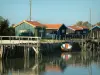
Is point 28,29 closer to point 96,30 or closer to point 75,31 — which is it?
point 75,31

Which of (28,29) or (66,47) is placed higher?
(28,29)

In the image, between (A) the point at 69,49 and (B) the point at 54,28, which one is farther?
(B) the point at 54,28

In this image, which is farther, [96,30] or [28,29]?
[96,30]

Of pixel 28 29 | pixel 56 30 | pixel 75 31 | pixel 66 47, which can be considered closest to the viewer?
pixel 28 29

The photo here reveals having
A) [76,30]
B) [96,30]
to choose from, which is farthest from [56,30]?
[96,30]

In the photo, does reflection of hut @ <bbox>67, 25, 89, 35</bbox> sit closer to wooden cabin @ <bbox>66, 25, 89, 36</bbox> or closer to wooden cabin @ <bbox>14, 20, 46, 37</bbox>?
wooden cabin @ <bbox>66, 25, 89, 36</bbox>

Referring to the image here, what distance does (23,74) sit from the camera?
31844 mm

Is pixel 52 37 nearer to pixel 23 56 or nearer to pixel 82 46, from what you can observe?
pixel 82 46

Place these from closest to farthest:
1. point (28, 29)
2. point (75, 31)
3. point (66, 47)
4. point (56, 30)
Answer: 1. point (28, 29)
2. point (66, 47)
3. point (56, 30)
4. point (75, 31)

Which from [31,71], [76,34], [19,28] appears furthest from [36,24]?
[31,71]

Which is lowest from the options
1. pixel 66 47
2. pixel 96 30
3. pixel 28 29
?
pixel 66 47

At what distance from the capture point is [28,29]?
57.1m

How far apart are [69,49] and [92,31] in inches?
703

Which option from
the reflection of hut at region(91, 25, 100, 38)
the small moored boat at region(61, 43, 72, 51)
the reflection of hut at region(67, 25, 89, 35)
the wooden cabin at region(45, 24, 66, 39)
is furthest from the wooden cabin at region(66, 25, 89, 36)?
the small moored boat at region(61, 43, 72, 51)
